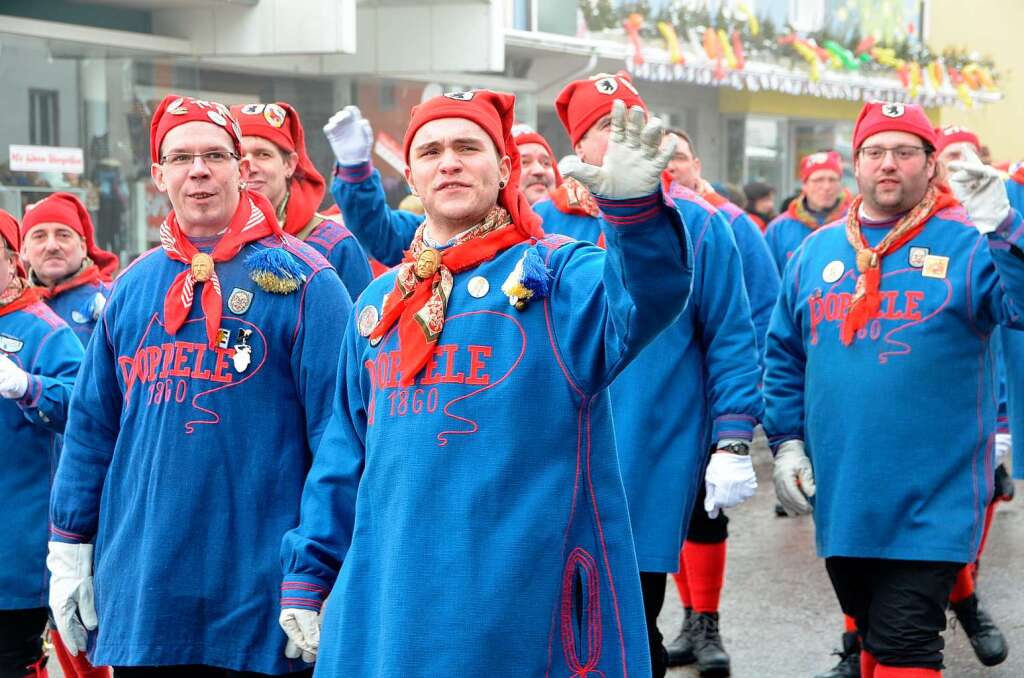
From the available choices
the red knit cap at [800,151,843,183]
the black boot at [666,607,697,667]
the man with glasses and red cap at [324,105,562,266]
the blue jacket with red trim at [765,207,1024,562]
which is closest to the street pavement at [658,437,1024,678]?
the black boot at [666,607,697,667]

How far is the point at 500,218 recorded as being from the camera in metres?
3.47

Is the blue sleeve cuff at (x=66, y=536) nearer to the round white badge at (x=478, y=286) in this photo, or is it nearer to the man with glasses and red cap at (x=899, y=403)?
the round white badge at (x=478, y=286)

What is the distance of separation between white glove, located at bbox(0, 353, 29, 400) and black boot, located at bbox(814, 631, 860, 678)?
3375mm

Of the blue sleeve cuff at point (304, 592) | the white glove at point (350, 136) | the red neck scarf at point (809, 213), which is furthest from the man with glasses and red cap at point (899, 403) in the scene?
the red neck scarf at point (809, 213)

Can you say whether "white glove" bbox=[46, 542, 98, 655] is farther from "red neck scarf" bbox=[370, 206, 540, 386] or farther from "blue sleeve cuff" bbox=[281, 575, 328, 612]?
"red neck scarf" bbox=[370, 206, 540, 386]

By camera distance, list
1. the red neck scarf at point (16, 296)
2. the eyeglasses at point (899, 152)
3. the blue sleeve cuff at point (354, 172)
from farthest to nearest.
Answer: the blue sleeve cuff at point (354, 172)
the red neck scarf at point (16, 296)
the eyeglasses at point (899, 152)

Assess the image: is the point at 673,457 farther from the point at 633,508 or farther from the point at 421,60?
the point at 421,60

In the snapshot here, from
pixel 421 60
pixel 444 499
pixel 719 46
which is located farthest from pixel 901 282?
pixel 719 46

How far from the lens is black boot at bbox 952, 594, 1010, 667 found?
6531 mm

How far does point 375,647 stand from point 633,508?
2.11 m

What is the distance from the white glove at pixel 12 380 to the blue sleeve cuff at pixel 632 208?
2.78 m

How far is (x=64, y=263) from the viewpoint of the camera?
6.52 meters

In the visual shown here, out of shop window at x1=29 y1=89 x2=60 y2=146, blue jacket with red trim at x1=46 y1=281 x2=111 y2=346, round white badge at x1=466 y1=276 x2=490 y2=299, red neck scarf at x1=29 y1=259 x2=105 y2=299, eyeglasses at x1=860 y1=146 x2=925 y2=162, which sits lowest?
blue jacket with red trim at x1=46 y1=281 x2=111 y2=346

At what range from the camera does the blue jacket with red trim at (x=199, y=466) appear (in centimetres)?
400
